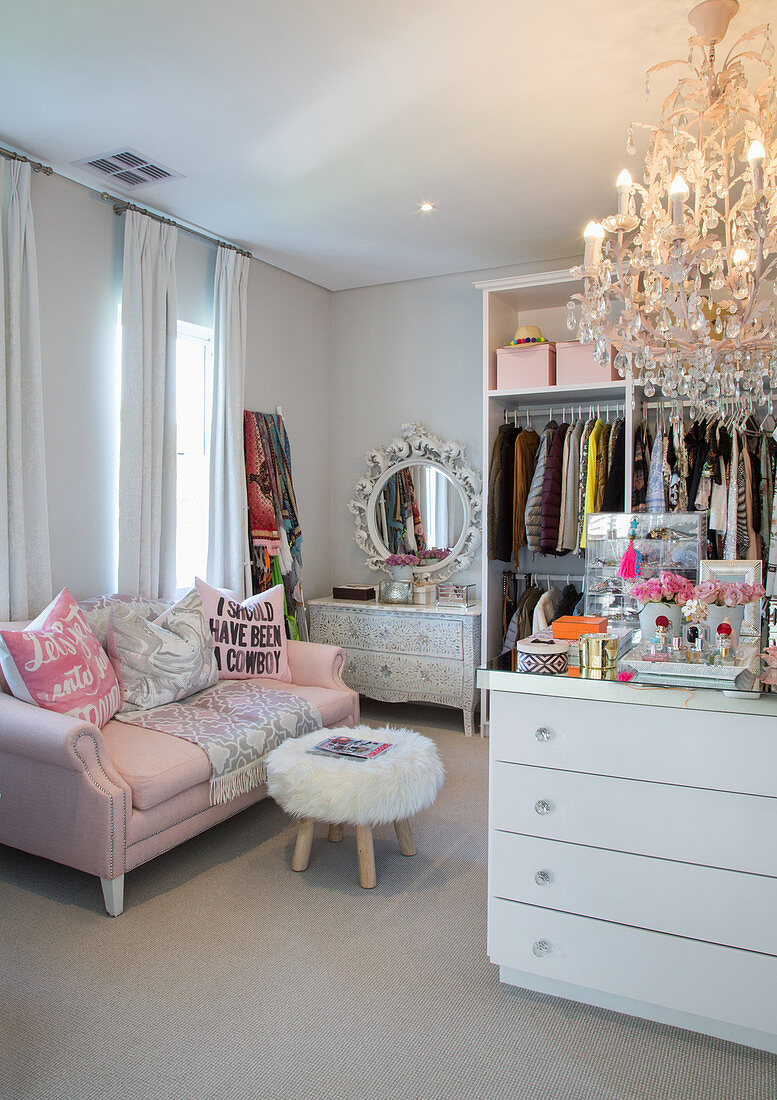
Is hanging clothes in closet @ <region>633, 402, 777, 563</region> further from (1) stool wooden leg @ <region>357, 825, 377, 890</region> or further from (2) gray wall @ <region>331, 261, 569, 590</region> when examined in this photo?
(1) stool wooden leg @ <region>357, 825, 377, 890</region>

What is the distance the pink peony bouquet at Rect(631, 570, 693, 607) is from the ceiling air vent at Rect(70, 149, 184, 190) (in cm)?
268

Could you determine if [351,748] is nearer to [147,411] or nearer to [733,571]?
[733,571]

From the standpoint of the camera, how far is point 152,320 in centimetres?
374

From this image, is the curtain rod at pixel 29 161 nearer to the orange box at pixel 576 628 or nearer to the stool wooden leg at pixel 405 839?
the orange box at pixel 576 628

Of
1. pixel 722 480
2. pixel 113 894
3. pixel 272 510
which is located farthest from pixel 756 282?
pixel 272 510

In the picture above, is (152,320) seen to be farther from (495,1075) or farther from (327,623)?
(495,1075)

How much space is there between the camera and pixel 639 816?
1.88 meters

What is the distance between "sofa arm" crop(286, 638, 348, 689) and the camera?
3.80 meters

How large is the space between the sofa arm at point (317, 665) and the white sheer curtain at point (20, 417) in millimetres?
1244

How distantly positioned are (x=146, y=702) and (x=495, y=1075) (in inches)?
76.4

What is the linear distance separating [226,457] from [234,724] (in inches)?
67.1

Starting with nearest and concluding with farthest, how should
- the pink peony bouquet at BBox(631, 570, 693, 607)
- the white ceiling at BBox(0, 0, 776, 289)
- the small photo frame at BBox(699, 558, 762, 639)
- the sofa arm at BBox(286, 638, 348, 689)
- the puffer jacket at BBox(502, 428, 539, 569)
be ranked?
the pink peony bouquet at BBox(631, 570, 693, 607), the white ceiling at BBox(0, 0, 776, 289), the small photo frame at BBox(699, 558, 762, 639), the sofa arm at BBox(286, 638, 348, 689), the puffer jacket at BBox(502, 428, 539, 569)

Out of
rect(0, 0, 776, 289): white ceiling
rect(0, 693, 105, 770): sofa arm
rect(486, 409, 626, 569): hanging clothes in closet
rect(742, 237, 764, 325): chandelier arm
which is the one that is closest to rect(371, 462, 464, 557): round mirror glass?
rect(486, 409, 626, 569): hanging clothes in closet

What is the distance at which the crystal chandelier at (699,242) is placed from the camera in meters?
2.06
